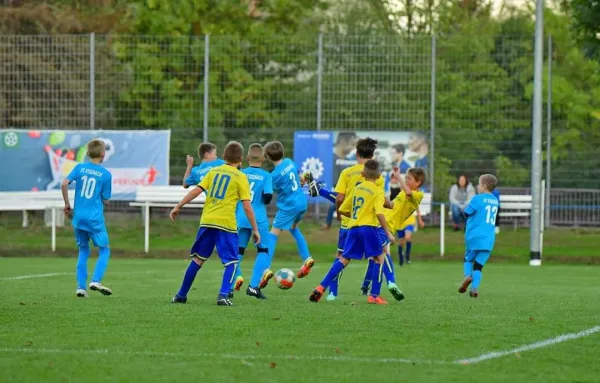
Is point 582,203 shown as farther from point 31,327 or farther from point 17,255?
point 31,327

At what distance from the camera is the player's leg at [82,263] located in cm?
1459

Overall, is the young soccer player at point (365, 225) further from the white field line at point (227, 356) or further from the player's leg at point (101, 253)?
the white field line at point (227, 356)

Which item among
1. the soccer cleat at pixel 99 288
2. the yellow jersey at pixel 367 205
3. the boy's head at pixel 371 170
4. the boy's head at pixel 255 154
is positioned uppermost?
the boy's head at pixel 255 154

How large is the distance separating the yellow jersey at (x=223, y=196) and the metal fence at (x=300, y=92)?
16.2 metres

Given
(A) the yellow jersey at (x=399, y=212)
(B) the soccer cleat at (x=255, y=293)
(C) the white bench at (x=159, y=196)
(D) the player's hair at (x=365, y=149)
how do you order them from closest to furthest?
(D) the player's hair at (x=365, y=149)
(B) the soccer cleat at (x=255, y=293)
(A) the yellow jersey at (x=399, y=212)
(C) the white bench at (x=159, y=196)

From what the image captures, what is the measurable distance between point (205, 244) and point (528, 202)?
17.0 metres

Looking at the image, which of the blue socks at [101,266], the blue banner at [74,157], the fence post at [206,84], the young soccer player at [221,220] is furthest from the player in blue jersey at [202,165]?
the fence post at [206,84]

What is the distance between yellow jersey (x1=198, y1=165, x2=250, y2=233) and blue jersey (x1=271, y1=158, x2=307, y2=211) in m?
2.68

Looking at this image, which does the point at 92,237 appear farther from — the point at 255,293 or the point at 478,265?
the point at 478,265

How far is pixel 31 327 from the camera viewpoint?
35.5 ft

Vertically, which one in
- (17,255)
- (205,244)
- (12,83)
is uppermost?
(12,83)

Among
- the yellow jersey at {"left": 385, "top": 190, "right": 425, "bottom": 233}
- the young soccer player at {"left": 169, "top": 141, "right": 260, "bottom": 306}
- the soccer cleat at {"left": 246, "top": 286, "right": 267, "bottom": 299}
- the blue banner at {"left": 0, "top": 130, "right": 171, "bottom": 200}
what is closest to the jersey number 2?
the young soccer player at {"left": 169, "top": 141, "right": 260, "bottom": 306}

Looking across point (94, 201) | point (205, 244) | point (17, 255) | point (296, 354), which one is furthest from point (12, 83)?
point (296, 354)

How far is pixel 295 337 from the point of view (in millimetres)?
10164
